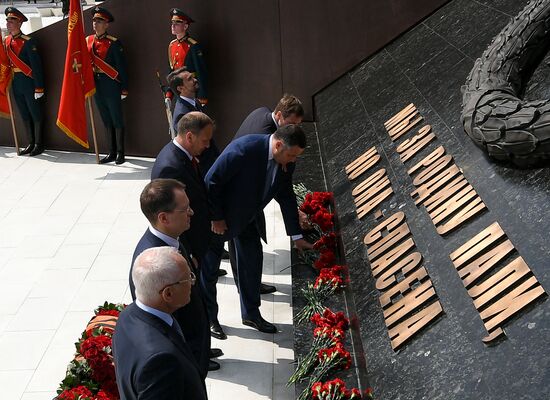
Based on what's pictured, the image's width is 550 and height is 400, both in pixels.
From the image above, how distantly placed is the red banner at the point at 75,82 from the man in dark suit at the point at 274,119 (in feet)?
12.2

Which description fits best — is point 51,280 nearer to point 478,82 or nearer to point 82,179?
point 82,179

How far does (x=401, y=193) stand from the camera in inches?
192

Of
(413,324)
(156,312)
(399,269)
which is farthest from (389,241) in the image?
(156,312)

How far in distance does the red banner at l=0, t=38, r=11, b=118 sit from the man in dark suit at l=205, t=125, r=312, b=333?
529cm

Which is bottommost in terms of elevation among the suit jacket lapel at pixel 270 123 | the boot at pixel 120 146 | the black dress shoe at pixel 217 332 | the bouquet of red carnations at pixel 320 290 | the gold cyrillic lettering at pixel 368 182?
the boot at pixel 120 146

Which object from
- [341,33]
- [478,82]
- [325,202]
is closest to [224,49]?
[341,33]

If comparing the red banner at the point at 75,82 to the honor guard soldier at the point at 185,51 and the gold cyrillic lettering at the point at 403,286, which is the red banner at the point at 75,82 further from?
the gold cyrillic lettering at the point at 403,286

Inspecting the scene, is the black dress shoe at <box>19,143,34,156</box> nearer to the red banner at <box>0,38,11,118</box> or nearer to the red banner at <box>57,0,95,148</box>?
the red banner at <box>0,38,11,118</box>

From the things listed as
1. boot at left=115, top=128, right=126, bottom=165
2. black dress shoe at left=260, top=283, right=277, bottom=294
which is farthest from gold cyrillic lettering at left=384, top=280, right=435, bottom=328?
boot at left=115, top=128, right=126, bottom=165

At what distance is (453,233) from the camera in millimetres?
4086

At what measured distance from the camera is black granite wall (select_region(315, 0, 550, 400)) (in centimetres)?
314

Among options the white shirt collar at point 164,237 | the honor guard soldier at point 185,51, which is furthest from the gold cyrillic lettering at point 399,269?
the honor guard soldier at point 185,51

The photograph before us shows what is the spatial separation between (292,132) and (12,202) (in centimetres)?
433

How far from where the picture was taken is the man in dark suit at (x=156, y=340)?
267 centimetres
